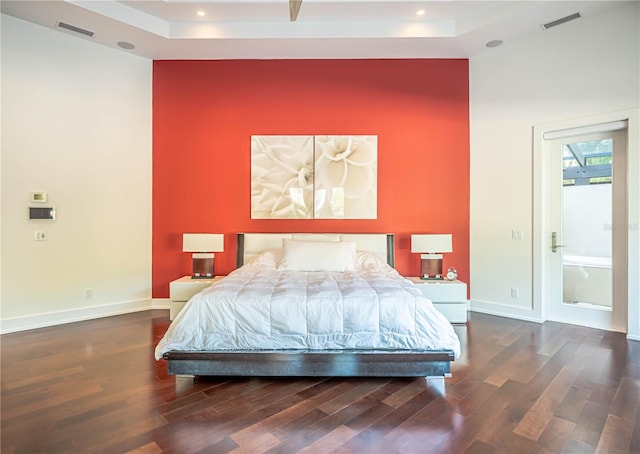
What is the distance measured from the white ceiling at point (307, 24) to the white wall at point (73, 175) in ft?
1.18

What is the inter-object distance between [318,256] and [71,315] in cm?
299

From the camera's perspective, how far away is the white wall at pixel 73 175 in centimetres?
333

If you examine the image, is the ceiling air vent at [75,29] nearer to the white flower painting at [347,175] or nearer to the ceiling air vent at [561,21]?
the white flower painting at [347,175]

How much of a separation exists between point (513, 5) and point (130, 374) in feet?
16.2

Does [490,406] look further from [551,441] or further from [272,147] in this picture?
[272,147]

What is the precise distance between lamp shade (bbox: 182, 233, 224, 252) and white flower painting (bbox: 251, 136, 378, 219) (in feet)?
2.28

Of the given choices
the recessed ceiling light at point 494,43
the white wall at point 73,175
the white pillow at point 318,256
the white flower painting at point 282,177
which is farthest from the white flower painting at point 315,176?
the recessed ceiling light at point 494,43

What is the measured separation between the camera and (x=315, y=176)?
4.18 m

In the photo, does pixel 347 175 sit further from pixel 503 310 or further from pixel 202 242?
pixel 503 310

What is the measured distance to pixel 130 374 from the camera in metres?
2.33

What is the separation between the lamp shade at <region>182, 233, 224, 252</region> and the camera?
3807 mm

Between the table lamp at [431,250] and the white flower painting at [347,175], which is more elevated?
the white flower painting at [347,175]

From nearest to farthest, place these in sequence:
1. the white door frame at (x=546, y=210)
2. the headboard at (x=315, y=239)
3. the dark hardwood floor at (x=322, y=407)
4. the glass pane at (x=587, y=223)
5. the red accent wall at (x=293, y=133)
Result: the dark hardwood floor at (x=322, y=407) < the white door frame at (x=546, y=210) < the glass pane at (x=587, y=223) < the headboard at (x=315, y=239) < the red accent wall at (x=293, y=133)

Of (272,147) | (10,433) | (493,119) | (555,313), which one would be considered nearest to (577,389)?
Answer: (555,313)
